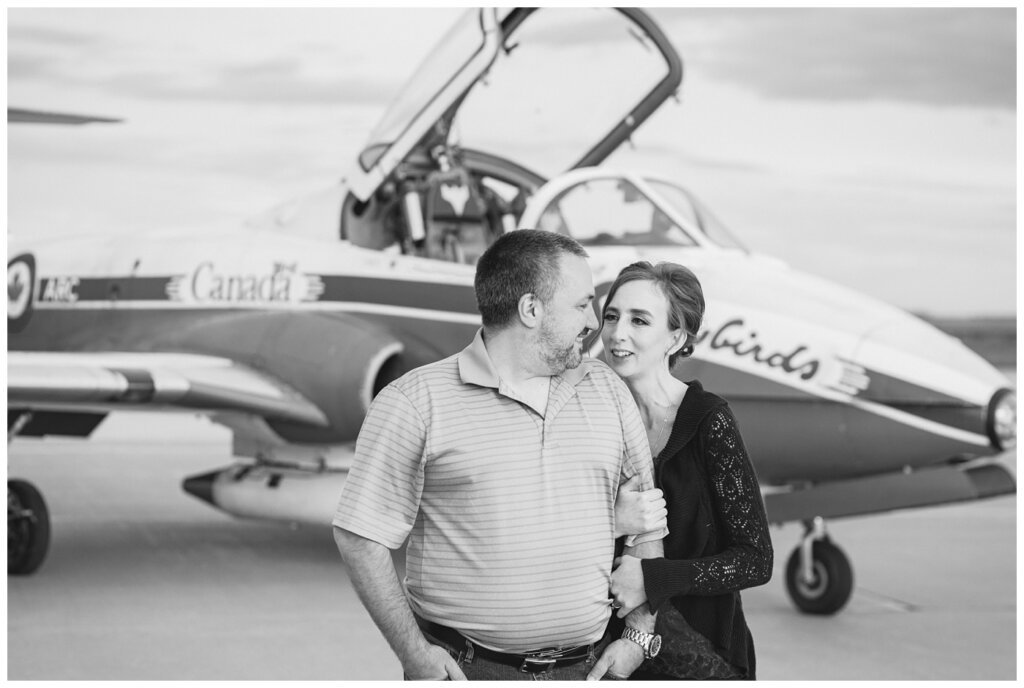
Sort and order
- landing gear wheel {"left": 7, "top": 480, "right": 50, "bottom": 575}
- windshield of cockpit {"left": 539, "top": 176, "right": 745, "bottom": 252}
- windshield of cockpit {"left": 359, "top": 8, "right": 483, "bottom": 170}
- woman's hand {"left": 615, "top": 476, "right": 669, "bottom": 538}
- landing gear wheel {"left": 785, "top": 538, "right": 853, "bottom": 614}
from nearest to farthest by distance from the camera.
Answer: woman's hand {"left": 615, "top": 476, "right": 669, "bottom": 538}, landing gear wheel {"left": 785, "top": 538, "right": 853, "bottom": 614}, windshield of cockpit {"left": 539, "top": 176, "right": 745, "bottom": 252}, windshield of cockpit {"left": 359, "top": 8, "right": 483, "bottom": 170}, landing gear wheel {"left": 7, "top": 480, "right": 50, "bottom": 575}

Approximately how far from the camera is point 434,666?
1.98 m

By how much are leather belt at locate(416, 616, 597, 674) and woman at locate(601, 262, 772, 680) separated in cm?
14

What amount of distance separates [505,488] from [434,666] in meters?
0.31

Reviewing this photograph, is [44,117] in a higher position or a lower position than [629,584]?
higher

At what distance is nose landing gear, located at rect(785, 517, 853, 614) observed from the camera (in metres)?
5.91

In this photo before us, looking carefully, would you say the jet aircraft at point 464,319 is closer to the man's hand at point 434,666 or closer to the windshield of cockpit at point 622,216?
the windshield of cockpit at point 622,216

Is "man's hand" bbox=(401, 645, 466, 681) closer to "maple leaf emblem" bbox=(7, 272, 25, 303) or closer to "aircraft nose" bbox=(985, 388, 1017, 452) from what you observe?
"aircraft nose" bbox=(985, 388, 1017, 452)

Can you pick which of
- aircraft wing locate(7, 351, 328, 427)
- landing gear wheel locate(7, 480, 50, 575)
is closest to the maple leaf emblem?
aircraft wing locate(7, 351, 328, 427)

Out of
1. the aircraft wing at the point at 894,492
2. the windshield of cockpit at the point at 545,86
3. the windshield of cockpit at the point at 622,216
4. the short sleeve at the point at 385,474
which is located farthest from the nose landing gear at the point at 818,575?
the short sleeve at the point at 385,474

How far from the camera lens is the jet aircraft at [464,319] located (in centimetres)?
521

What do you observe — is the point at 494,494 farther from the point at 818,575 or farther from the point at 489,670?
the point at 818,575

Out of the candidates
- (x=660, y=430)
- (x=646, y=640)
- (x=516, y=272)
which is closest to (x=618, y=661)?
(x=646, y=640)

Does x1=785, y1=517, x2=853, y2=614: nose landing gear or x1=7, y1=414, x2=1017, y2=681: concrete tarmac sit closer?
x1=7, y1=414, x2=1017, y2=681: concrete tarmac

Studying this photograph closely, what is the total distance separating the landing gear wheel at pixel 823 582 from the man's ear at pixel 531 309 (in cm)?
427
